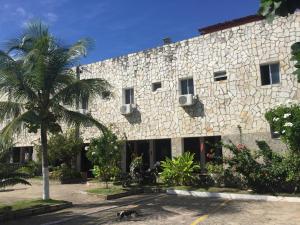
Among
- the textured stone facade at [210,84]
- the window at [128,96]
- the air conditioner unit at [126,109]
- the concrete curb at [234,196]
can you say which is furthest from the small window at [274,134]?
the window at [128,96]

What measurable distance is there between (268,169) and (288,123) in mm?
1978

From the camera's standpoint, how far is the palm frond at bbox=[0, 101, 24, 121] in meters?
14.6

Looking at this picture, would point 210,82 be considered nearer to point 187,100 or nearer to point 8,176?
point 187,100

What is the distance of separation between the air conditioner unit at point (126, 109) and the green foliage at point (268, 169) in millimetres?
7105

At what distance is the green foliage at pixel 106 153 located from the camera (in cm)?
1862

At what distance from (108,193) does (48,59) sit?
6.18m

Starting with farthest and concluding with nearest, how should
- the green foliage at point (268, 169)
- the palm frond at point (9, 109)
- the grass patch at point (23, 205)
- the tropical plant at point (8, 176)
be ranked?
the palm frond at point (9, 109), the green foliage at point (268, 169), the grass patch at point (23, 205), the tropical plant at point (8, 176)

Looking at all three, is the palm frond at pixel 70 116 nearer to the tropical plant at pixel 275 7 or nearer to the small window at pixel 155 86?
the small window at pixel 155 86

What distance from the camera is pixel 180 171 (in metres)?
17.4

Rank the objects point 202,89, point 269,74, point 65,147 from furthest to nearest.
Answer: point 65,147, point 202,89, point 269,74

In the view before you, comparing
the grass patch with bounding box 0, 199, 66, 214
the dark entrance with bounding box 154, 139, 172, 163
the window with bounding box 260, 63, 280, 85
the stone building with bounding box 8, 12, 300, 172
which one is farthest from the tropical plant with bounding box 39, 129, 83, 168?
the window with bounding box 260, 63, 280, 85

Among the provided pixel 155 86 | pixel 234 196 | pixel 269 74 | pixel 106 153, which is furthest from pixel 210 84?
pixel 106 153

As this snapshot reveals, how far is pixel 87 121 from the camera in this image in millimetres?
15203

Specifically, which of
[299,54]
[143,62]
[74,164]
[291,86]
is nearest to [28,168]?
[74,164]
